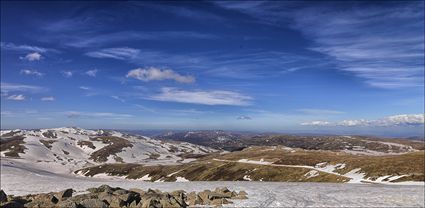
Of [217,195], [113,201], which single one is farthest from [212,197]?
[113,201]

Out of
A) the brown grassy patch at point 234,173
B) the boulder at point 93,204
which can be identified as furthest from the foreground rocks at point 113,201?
the brown grassy patch at point 234,173

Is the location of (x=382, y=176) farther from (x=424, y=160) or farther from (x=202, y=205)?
(x=202, y=205)

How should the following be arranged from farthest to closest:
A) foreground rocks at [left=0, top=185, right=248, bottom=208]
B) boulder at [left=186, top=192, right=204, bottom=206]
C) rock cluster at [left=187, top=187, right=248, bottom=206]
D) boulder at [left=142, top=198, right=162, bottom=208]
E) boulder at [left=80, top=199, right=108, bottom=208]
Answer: rock cluster at [left=187, top=187, right=248, bottom=206] < boulder at [left=186, top=192, right=204, bottom=206] < boulder at [left=142, top=198, right=162, bottom=208] < foreground rocks at [left=0, top=185, right=248, bottom=208] < boulder at [left=80, top=199, right=108, bottom=208]

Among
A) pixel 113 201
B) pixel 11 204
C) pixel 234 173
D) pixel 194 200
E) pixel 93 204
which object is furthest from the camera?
pixel 234 173

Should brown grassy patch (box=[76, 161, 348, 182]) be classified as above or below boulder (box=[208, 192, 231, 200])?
below

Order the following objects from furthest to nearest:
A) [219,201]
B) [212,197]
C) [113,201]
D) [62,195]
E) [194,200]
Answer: [212,197] → [62,195] → [194,200] → [219,201] → [113,201]

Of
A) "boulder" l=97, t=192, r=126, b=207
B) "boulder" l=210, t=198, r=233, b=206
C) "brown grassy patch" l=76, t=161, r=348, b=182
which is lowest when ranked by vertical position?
"brown grassy patch" l=76, t=161, r=348, b=182

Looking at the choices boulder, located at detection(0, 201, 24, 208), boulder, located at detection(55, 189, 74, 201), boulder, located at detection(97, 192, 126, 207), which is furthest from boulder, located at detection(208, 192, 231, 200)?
boulder, located at detection(0, 201, 24, 208)

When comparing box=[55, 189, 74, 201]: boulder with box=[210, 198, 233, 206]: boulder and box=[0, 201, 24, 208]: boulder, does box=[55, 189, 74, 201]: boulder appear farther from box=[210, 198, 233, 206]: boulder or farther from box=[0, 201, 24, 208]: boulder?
box=[210, 198, 233, 206]: boulder

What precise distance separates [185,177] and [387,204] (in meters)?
125

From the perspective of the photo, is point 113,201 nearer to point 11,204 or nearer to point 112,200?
point 112,200

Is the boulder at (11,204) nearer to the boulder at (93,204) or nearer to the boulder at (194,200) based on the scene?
the boulder at (93,204)

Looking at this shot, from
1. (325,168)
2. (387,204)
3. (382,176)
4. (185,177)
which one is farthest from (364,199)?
(185,177)

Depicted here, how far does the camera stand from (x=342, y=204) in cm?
4250
